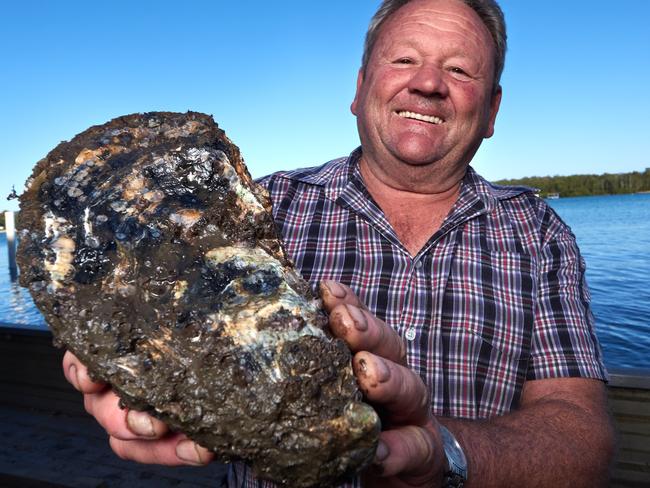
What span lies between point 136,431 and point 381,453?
0.66 m

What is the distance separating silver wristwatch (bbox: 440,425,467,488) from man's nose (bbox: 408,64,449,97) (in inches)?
65.6

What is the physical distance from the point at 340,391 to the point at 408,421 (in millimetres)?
367

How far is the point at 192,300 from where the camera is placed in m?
1.23

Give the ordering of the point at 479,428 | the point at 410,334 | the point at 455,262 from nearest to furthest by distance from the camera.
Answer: the point at 479,428 < the point at 410,334 < the point at 455,262

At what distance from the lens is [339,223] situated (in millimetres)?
2484

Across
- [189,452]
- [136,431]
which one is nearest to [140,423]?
[136,431]

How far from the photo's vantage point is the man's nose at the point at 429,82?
2457 millimetres

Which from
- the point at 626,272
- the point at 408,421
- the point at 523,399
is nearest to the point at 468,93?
the point at 523,399

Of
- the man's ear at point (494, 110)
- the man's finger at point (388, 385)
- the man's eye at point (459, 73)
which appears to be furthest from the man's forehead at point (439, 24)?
the man's finger at point (388, 385)

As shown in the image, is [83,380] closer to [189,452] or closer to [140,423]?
[140,423]

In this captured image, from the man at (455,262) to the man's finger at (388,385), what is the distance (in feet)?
0.45

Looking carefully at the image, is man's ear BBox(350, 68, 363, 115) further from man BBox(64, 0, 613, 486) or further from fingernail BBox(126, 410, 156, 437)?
fingernail BBox(126, 410, 156, 437)

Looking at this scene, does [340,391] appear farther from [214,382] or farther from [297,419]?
[214,382]

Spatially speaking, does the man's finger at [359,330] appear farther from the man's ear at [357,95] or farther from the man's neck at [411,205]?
the man's ear at [357,95]
